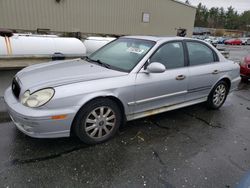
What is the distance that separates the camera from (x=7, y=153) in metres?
2.71

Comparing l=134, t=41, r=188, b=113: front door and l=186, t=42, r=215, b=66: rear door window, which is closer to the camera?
l=134, t=41, r=188, b=113: front door

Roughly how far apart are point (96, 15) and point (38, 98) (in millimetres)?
11972

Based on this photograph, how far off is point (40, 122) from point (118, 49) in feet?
6.12

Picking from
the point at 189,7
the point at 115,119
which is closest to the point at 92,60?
the point at 115,119

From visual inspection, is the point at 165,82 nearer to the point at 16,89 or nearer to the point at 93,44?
the point at 16,89

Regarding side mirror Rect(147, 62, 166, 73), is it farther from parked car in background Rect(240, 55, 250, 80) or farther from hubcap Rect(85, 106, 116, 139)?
parked car in background Rect(240, 55, 250, 80)

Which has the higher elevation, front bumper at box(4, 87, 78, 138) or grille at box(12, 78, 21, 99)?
grille at box(12, 78, 21, 99)

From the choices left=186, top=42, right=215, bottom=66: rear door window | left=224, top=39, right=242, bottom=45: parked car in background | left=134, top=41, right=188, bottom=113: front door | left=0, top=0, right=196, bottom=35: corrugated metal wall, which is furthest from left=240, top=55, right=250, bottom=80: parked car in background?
left=224, top=39, right=242, bottom=45: parked car in background

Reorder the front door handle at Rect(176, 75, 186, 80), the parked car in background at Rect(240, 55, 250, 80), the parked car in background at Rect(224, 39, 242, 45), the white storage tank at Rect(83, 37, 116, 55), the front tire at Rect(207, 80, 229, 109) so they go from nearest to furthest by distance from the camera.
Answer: the front door handle at Rect(176, 75, 186, 80) < the front tire at Rect(207, 80, 229, 109) < the white storage tank at Rect(83, 37, 116, 55) < the parked car in background at Rect(240, 55, 250, 80) < the parked car in background at Rect(224, 39, 242, 45)

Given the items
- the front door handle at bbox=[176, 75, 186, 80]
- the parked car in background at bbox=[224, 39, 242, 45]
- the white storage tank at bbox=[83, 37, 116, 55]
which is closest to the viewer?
the front door handle at bbox=[176, 75, 186, 80]

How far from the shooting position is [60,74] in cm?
295

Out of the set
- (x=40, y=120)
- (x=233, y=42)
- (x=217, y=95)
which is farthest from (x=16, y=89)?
(x=233, y=42)

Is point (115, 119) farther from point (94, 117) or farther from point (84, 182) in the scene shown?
point (84, 182)

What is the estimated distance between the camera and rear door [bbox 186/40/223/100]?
12.6 ft
